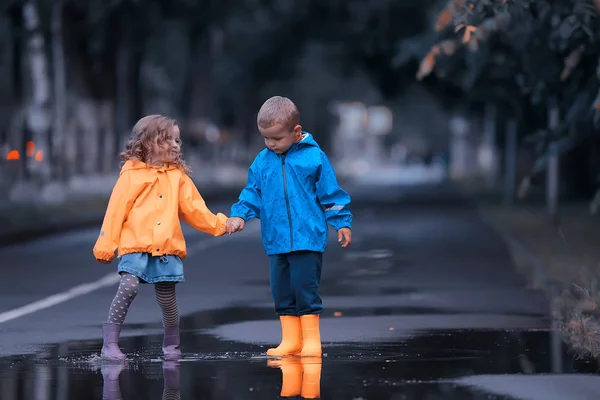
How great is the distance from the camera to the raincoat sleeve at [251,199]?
9.98 meters

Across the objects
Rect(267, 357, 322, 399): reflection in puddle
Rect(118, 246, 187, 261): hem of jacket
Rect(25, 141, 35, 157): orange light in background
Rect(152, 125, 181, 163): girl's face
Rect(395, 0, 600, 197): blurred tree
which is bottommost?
Rect(267, 357, 322, 399): reflection in puddle

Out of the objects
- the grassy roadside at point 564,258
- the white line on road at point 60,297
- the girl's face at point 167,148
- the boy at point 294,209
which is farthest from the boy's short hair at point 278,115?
the white line on road at point 60,297

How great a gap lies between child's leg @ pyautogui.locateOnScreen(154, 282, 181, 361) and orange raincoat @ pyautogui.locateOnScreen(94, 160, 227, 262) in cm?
25

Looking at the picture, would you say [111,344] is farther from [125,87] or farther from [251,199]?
[125,87]

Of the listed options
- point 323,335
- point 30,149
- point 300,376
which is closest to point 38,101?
point 30,149

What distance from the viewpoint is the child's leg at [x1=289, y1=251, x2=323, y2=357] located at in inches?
390

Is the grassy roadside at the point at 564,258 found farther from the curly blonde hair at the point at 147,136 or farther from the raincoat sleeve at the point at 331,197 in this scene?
the curly blonde hair at the point at 147,136

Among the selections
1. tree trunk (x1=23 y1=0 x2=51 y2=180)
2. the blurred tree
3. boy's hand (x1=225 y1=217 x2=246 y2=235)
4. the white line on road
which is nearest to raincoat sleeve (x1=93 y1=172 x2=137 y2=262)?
boy's hand (x1=225 y1=217 x2=246 y2=235)

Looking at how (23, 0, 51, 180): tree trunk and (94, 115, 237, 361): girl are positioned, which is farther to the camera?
(23, 0, 51, 180): tree trunk

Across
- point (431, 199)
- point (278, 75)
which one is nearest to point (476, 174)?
point (278, 75)

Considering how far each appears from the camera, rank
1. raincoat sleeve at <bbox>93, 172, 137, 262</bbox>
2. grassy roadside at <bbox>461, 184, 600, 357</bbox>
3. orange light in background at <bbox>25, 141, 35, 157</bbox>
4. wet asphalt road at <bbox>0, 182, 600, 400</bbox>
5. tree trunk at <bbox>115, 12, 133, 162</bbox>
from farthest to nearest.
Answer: tree trunk at <bbox>115, 12, 133, 162</bbox> < orange light in background at <bbox>25, 141, 35, 157</bbox> < grassy roadside at <bbox>461, 184, 600, 357</bbox> < raincoat sleeve at <bbox>93, 172, 137, 262</bbox> < wet asphalt road at <bbox>0, 182, 600, 400</bbox>

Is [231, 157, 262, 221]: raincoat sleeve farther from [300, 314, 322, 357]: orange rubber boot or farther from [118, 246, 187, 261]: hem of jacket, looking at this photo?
[300, 314, 322, 357]: orange rubber boot

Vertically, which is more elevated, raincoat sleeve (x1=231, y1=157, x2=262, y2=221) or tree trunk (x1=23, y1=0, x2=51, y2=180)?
tree trunk (x1=23, y1=0, x2=51, y2=180)

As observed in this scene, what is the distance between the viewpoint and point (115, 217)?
9.73 meters
